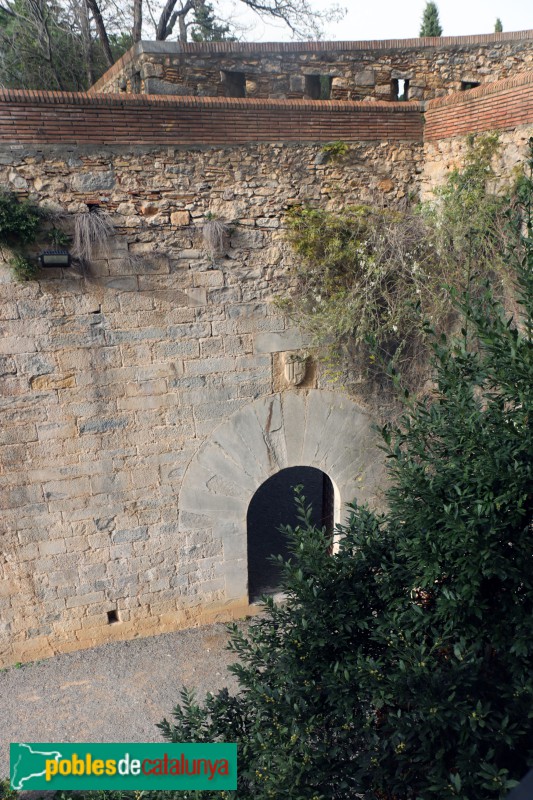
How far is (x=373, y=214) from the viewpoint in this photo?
18.5 feet

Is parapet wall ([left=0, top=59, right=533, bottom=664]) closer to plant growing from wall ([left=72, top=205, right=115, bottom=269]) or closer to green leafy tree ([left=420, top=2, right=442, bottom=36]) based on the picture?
plant growing from wall ([left=72, top=205, right=115, bottom=269])

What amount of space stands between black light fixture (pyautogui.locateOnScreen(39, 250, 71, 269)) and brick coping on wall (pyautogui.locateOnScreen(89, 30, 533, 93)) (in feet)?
7.67

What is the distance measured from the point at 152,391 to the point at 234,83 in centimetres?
336

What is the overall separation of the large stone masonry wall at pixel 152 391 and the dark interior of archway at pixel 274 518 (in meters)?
0.83

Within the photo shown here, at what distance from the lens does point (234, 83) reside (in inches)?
240

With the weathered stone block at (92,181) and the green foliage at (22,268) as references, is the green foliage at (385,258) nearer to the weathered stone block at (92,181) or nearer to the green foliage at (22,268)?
the weathered stone block at (92,181)

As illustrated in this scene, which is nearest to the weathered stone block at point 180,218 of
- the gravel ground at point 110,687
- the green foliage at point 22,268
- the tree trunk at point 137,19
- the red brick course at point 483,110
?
the green foliage at point 22,268

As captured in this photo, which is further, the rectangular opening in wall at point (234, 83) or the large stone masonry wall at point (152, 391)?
the rectangular opening in wall at point (234, 83)

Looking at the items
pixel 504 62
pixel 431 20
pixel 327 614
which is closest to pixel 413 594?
pixel 327 614

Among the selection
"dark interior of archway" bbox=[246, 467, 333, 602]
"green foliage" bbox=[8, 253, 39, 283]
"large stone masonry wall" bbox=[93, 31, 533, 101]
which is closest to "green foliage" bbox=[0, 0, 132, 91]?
"large stone masonry wall" bbox=[93, 31, 533, 101]

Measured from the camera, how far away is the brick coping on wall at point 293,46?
570 cm

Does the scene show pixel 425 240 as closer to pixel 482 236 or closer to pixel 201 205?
pixel 482 236

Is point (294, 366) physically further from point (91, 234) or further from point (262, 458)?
point (91, 234)

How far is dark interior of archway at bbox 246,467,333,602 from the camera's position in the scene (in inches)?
271
